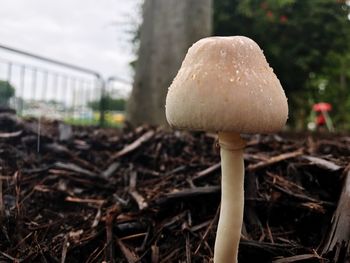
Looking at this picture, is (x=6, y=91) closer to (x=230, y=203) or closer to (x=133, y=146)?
(x=133, y=146)

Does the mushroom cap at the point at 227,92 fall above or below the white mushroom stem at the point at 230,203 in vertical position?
above

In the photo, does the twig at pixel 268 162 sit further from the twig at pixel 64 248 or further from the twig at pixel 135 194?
the twig at pixel 64 248

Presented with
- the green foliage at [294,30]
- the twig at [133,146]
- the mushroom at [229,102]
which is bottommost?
the twig at [133,146]

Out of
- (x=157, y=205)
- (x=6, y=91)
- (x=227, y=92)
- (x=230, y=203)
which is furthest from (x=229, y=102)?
(x=6, y=91)

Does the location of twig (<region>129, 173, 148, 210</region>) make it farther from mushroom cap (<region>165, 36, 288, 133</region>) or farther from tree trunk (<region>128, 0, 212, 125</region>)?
tree trunk (<region>128, 0, 212, 125</region>)

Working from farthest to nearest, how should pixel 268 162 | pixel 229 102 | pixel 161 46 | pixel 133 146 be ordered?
pixel 161 46
pixel 133 146
pixel 268 162
pixel 229 102

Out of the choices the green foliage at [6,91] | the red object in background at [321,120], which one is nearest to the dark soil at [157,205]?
the green foliage at [6,91]
